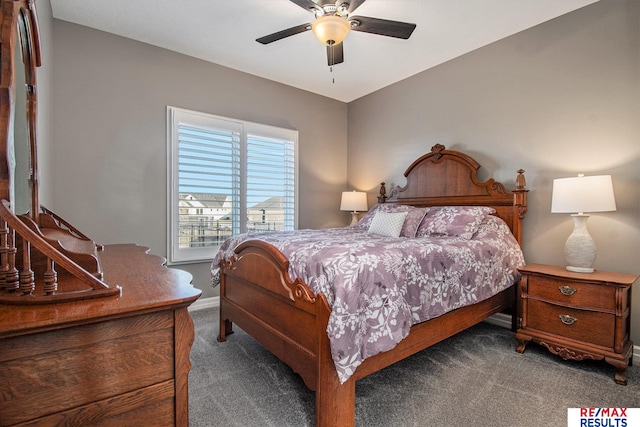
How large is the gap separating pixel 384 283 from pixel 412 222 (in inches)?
61.7

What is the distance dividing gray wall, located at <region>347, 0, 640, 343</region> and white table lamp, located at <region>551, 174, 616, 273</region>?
323mm

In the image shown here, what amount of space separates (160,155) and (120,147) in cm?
35

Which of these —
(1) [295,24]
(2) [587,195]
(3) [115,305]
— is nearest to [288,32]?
(1) [295,24]

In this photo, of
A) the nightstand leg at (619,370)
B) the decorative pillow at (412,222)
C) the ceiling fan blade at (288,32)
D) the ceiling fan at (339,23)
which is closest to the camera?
the nightstand leg at (619,370)

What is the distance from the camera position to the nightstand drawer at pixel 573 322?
6.72ft

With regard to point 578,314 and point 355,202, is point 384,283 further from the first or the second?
point 355,202

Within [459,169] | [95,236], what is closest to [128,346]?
[95,236]

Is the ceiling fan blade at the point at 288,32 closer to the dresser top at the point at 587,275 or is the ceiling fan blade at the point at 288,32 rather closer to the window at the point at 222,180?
the window at the point at 222,180

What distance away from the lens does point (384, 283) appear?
Answer: 5.23 feet

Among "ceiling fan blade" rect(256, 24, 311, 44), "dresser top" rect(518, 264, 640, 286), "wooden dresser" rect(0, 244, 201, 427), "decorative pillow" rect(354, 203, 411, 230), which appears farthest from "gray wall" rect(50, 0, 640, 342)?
"wooden dresser" rect(0, 244, 201, 427)

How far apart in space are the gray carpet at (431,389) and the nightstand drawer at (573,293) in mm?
463

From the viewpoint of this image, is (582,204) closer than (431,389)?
No

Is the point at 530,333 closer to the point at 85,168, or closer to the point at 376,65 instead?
the point at 376,65

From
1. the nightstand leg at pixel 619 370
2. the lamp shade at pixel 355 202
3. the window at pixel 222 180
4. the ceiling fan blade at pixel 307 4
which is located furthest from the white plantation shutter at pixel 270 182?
the nightstand leg at pixel 619 370
